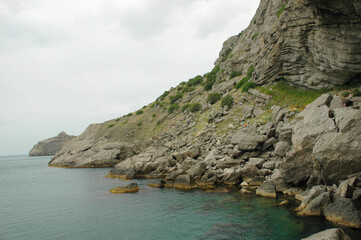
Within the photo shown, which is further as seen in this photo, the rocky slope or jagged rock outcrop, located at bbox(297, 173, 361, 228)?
the rocky slope

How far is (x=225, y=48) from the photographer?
8625 centimetres

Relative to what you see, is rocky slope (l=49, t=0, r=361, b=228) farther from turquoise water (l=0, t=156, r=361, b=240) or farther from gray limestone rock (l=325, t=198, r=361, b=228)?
turquoise water (l=0, t=156, r=361, b=240)

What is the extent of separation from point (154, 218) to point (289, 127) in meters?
17.3

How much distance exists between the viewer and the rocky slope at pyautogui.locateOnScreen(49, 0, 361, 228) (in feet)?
55.1

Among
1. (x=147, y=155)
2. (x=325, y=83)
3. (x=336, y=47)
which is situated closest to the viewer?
(x=336, y=47)

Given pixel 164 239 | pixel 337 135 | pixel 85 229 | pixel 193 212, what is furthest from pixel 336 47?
pixel 85 229

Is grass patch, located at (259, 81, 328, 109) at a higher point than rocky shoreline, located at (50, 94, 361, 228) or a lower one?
higher

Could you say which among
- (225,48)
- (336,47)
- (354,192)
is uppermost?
(225,48)

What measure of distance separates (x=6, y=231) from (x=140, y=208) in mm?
10740

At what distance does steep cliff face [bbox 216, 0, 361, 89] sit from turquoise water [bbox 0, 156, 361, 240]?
67.5ft

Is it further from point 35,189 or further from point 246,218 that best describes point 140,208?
point 35,189

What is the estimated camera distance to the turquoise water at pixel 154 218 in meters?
14.8

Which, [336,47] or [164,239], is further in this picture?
[336,47]

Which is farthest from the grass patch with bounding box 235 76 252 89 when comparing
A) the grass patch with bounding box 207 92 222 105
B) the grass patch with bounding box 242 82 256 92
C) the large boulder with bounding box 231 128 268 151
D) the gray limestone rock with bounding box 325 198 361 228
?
the gray limestone rock with bounding box 325 198 361 228
